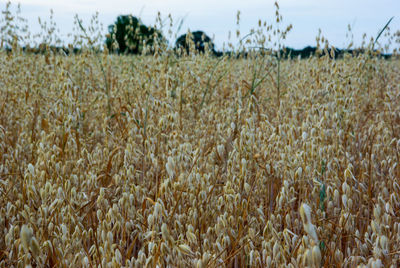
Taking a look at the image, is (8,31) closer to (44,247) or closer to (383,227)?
(44,247)

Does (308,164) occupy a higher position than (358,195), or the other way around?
(308,164)

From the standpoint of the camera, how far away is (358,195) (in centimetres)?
181

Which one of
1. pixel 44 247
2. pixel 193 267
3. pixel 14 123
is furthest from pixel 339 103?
pixel 14 123

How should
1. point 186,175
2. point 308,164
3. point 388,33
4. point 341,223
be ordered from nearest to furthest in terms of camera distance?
point 341,223 < point 186,175 < point 308,164 < point 388,33

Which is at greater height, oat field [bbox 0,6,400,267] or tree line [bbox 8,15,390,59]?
tree line [bbox 8,15,390,59]

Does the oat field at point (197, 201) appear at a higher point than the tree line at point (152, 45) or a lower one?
lower

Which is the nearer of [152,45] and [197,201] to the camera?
[197,201]

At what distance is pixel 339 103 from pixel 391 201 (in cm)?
66

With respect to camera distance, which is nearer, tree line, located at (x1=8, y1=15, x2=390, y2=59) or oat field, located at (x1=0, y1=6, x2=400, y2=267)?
oat field, located at (x1=0, y1=6, x2=400, y2=267)

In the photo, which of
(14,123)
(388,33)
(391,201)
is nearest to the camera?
(391,201)

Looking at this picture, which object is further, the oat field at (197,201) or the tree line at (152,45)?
Answer: the tree line at (152,45)

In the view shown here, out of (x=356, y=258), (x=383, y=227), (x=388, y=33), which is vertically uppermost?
(x=388, y=33)

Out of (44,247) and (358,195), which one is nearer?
(44,247)

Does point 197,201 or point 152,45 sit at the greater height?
point 152,45
